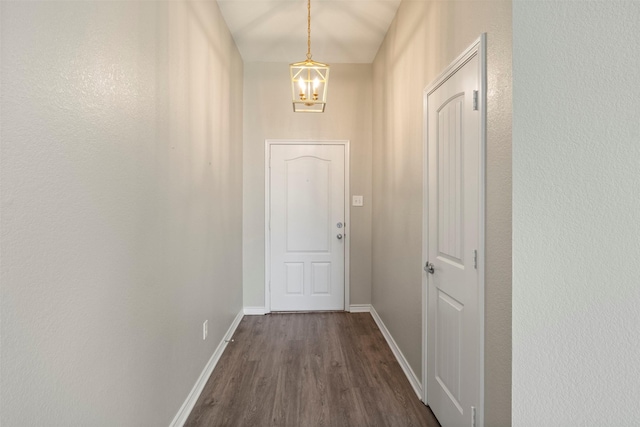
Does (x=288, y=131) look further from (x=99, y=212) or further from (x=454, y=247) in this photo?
(x=99, y=212)

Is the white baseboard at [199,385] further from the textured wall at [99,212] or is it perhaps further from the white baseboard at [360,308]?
the white baseboard at [360,308]

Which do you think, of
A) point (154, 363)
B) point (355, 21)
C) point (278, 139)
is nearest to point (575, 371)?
point (154, 363)

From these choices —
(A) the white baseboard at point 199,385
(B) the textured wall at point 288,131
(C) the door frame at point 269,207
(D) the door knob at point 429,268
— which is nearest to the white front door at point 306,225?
(C) the door frame at point 269,207

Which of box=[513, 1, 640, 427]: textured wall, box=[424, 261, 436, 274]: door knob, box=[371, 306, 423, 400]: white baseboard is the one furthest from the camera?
box=[371, 306, 423, 400]: white baseboard

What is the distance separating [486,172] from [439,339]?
1.03 metres

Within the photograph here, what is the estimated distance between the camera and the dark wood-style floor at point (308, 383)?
186 cm

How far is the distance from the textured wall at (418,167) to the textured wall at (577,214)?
0.14 meters

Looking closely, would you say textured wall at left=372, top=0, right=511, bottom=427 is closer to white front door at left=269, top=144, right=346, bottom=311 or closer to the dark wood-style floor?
the dark wood-style floor

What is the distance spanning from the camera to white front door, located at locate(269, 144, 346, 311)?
3.64 metres

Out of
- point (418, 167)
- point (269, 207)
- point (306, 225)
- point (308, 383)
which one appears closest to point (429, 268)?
point (418, 167)

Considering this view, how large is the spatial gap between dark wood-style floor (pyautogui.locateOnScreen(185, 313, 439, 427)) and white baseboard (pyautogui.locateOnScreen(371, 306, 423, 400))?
4 cm

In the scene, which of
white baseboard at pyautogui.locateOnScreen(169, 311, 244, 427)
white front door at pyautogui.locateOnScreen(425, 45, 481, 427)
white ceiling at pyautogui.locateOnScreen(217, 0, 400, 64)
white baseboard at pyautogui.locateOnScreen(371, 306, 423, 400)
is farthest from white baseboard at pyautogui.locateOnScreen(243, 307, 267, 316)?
white ceiling at pyautogui.locateOnScreen(217, 0, 400, 64)

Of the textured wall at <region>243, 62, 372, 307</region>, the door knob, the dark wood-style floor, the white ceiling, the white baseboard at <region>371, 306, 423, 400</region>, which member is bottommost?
the dark wood-style floor

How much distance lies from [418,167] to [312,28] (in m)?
1.80
